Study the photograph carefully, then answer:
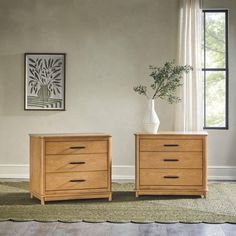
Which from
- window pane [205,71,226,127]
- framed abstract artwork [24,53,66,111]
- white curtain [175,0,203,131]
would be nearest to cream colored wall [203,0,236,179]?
window pane [205,71,226,127]

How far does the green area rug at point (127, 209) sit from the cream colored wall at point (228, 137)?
1.08 meters

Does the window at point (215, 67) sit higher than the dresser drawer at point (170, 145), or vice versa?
the window at point (215, 67)

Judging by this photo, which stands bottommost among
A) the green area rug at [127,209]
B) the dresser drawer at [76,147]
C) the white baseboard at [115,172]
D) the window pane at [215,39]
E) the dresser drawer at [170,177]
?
the green area rug at [127,209]

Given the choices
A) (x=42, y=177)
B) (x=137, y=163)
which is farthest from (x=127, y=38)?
(x=42, y=177)

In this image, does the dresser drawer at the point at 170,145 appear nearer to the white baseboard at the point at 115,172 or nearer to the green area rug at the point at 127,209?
the green area rug at the point at 127,209

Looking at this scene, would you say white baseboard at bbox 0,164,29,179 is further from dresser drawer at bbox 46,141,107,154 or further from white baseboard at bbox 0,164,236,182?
dresser drawer at bbox 46,141,107,154

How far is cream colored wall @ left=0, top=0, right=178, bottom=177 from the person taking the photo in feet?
22.3

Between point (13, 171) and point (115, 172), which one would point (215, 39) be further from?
point (13, 171)

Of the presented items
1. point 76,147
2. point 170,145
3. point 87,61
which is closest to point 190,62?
point 87,61

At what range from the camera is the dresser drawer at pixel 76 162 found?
16.4 ft

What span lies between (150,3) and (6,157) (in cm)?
282

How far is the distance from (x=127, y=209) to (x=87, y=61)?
271 centimetres

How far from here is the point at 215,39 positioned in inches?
268

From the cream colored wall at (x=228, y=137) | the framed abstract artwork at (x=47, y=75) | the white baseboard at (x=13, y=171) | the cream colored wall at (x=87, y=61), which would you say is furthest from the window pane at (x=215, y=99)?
the white baseboard at (x=13, y=171)
